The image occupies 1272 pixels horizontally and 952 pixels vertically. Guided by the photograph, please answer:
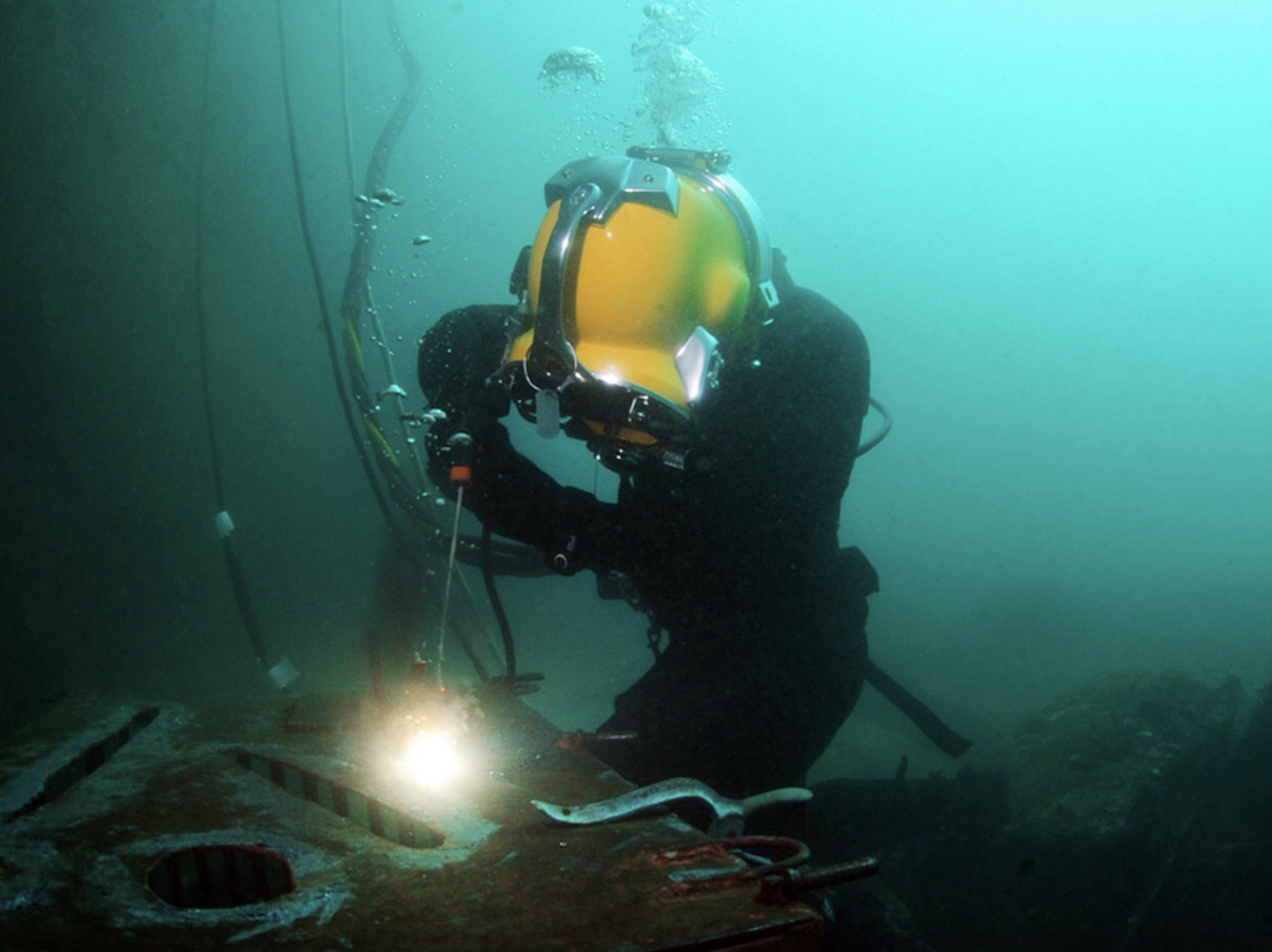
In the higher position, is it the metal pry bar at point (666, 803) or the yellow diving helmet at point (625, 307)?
the yellow diving helmet at point (625, 307)

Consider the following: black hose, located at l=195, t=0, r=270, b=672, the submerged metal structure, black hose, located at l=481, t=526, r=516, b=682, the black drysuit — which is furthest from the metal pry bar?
black hose, located at l=195, t=0, r=270, b=672

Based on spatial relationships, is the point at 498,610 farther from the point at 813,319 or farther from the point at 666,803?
the point at 813,319

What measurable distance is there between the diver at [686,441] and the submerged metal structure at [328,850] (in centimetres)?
59

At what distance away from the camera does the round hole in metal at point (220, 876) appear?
1.25m

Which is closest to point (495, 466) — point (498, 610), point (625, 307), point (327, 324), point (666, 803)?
point (498, 610)

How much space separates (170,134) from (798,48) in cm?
4553

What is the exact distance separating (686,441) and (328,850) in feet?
4.71

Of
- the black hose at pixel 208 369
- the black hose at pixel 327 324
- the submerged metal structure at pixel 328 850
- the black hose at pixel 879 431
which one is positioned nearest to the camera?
the submerged metal structure at pixel 328 850

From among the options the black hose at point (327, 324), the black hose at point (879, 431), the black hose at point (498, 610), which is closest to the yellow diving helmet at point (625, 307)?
the black hose at point (498, 610)

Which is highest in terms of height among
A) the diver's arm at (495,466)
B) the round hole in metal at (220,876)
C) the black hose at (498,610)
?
the diver's arm at (495,466)

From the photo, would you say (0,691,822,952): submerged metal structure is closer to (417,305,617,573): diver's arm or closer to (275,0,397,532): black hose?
(417,305,617,573): diver's arm

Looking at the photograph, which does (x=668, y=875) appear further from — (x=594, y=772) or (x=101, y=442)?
(x=101, y=442)

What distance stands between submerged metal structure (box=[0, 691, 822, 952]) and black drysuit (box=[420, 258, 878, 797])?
90cm

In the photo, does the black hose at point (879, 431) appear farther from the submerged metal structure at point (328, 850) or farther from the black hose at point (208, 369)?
the black hose at point (208, 369)
